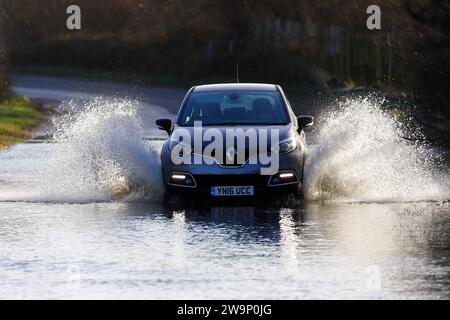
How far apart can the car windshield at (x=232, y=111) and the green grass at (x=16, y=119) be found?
1063cm

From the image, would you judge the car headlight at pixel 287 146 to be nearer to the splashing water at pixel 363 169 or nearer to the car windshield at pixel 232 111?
the splashing water at pixel 363 169

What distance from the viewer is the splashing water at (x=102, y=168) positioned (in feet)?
64.4

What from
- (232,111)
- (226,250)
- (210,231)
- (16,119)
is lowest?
(16,119)

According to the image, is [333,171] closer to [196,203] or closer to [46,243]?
[196,203]

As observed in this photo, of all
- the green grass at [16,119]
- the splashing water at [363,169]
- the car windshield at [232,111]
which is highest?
the car windshield at [232,111]

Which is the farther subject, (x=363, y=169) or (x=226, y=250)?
(x=363, y=169)

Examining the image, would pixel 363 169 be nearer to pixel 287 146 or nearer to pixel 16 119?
pixel 287 146

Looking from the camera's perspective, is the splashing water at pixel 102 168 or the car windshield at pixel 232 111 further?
the splashing water at pixel 102 168

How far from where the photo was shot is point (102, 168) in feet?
67.3

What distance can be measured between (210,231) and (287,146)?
314 centimetres

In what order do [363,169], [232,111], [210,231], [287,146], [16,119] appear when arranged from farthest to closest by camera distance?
[16,119]
[363,169]
[232,111]
[287,146]
[210,231]

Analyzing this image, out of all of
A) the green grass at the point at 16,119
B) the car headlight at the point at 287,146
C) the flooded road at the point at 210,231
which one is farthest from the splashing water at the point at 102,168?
the green grass at the point at 16,119

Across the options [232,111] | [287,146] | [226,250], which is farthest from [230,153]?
[226,250]

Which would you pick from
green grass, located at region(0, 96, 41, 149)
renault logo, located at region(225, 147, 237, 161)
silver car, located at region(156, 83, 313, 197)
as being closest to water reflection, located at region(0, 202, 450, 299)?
silver car, located at region(156, 83, 313, 197)
